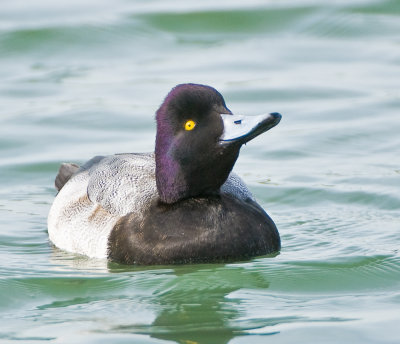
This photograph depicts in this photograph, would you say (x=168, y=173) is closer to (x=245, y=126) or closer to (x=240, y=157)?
(x=245, y=126)

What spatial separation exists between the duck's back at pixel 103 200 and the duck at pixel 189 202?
0.04 feet

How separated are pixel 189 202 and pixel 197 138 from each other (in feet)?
1.90

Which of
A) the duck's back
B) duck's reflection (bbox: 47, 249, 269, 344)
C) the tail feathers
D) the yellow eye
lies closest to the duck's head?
the yellow eye

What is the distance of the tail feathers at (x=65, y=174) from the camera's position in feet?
37.2

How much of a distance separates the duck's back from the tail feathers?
22.4 inches

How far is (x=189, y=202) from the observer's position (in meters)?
9.30

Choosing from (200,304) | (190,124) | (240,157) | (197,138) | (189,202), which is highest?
(190,124)

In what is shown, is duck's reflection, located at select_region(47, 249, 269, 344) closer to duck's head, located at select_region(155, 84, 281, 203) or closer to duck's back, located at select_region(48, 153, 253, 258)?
duck's back, located at select_region(48, 153, 253, 258)

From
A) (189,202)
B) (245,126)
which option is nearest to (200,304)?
(189,202)

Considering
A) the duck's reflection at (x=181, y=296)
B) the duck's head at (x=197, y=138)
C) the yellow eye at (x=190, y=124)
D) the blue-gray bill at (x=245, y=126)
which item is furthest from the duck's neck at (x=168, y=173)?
the duck's reflection at (x=181, y=296)

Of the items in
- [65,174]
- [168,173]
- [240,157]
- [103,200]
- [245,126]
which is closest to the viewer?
[245,126]

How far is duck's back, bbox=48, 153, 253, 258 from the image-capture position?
959 centimetres

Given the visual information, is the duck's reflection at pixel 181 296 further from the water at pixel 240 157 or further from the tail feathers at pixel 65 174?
the tail feathers at pixel 65 174

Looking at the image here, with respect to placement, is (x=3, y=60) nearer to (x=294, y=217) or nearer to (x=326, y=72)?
(x=326, y=72)
